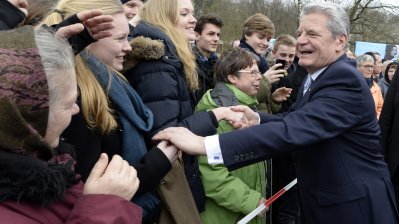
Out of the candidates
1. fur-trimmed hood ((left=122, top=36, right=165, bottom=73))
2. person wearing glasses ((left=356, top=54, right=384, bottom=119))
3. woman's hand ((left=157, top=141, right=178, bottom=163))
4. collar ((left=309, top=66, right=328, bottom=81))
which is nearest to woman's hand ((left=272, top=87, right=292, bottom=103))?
collar ((left=309, top=66, right=328, bottom=81))

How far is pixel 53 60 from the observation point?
1.19 meters

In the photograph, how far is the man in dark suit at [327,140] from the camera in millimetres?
2082

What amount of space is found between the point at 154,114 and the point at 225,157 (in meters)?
0.47

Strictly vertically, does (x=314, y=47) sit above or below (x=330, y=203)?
above

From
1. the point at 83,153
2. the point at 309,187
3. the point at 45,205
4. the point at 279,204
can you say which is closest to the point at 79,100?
the point at 83,153

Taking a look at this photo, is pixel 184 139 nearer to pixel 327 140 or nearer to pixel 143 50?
pixel 143 50

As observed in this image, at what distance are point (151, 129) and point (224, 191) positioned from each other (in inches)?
36.5

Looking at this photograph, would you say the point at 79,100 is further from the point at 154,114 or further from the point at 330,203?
the point at 330,203

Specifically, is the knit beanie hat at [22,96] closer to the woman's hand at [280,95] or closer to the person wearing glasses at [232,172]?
the person wearing glasses at [232,172]

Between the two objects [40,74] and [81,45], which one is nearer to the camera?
[40,74]

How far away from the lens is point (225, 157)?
81.7 inches

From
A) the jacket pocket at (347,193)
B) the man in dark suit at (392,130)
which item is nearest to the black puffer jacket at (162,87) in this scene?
the jacket pocket at (347,193)

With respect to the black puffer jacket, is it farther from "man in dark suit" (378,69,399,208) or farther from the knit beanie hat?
"man in dark suit" (378,69,399,208)

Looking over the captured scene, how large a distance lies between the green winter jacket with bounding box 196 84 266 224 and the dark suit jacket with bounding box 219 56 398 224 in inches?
22.1
